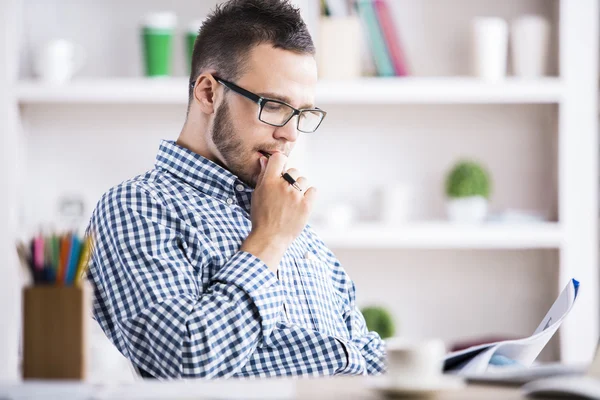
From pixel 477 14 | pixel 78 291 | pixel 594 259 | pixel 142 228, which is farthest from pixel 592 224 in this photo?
pixel 78 291

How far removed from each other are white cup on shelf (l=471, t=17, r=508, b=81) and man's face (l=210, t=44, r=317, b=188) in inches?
58.7

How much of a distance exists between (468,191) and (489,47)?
0.51m

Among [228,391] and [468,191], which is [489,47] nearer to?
[468,191]

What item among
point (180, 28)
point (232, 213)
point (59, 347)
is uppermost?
point (180, 28)

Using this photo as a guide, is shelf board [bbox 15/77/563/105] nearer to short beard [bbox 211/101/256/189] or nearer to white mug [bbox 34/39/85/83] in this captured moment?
white mug [bbox 34/39/85/83]

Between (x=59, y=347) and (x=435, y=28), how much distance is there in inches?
97.9

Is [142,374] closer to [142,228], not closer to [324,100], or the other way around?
[142,228]

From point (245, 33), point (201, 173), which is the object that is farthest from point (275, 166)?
point (245, 33)

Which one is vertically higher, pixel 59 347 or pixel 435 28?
pixel 435 28

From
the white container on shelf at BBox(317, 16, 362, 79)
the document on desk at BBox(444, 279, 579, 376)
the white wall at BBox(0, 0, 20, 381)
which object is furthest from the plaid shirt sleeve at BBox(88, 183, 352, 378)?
the white container on shelf at BBox(317, 16, 362, 79)

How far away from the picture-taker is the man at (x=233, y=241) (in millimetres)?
1256

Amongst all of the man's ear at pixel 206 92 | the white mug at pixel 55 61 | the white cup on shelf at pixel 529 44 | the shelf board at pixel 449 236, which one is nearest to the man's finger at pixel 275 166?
the man's ear at pixel 206 92

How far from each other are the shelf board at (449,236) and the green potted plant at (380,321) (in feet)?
0.78

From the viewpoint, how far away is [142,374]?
133 centimetres
